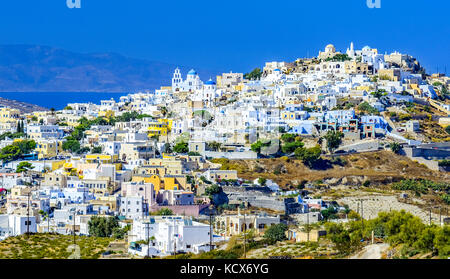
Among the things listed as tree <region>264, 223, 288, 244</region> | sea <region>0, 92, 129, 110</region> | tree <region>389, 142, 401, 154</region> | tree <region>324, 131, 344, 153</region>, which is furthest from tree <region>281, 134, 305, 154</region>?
sea <region>0, 92, 129, 110</region>

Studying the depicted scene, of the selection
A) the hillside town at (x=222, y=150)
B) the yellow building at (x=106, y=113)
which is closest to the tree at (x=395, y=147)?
the hillside town at (x=222, y=150)

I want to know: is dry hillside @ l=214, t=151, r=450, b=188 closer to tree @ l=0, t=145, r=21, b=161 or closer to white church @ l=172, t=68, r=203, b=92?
tree @ l=0, t=145, r=21, b=161

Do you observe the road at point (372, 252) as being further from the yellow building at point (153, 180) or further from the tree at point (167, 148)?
the tree at point (167, 148)

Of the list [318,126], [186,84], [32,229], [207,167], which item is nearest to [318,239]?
[32,229]

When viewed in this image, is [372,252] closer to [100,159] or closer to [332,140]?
[100,159]

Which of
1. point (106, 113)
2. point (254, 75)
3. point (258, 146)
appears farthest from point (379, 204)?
point (254, 75)
